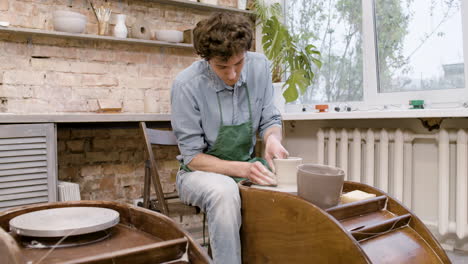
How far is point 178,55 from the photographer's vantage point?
3199 mm

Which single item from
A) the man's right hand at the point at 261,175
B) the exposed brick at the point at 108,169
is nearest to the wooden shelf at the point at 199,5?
the exposed brick at the point at 108,169

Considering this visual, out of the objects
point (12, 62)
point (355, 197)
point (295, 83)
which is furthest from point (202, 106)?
point (12, 62)

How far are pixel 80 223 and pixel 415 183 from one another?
2230 mm

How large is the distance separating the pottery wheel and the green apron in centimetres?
82

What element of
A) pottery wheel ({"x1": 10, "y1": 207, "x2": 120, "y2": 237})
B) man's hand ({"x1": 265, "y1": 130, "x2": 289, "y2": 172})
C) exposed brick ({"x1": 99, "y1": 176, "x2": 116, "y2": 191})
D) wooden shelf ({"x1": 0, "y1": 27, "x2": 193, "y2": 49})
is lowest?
exposed brick ({"x1": 99, "y1": 176, "x2": 116, "y2": 191})

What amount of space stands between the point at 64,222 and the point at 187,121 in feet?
3.02

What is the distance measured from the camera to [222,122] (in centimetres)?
166

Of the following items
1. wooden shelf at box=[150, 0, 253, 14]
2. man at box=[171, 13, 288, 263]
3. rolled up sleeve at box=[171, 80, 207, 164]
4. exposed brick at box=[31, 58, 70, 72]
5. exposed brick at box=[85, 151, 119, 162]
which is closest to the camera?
man at box=[171, 13, 288, 263]

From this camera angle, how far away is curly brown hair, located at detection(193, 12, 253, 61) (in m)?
1.43

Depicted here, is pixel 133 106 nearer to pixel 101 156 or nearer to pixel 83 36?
pixel 101 156

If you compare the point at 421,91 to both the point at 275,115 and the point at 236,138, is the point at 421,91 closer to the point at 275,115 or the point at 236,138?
the point at 275,115

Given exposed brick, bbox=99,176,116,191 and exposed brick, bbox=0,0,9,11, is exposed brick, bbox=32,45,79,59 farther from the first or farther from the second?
exposed brick, bbox=99,176,116,191

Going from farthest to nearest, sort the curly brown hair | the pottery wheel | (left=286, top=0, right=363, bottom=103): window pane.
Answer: (left=286, top=0, right=363, bottom=103): window pane
the curly brown hair
the pottery wheel

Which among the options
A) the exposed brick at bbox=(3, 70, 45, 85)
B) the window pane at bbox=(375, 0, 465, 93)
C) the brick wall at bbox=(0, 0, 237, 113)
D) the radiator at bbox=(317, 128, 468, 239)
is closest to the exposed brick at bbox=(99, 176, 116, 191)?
the brick wall at bbox=(0, 0, 237, 113)
